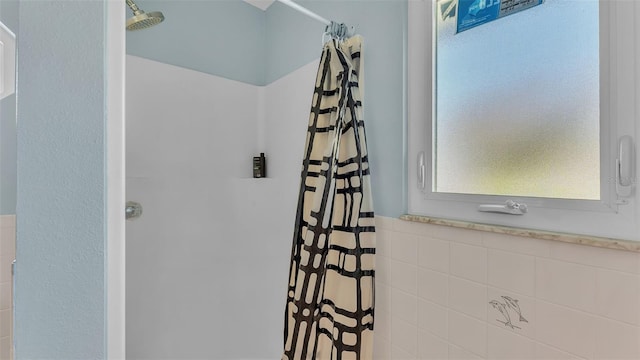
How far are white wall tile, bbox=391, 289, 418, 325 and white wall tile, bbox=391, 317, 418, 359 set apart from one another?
2 cm

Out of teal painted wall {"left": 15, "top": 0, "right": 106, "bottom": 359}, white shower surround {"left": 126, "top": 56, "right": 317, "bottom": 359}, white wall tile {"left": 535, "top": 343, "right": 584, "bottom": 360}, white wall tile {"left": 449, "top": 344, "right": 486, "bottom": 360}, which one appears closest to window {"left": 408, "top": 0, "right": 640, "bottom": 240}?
white wall tile {"left": 535, "top": 343, "right": 584, "bottom": 360}

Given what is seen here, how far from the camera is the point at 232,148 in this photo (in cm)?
181

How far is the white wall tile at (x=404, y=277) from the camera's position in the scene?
1049 mm

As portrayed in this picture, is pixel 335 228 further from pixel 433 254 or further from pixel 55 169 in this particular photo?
pixel 55 169

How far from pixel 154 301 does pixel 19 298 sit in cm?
135

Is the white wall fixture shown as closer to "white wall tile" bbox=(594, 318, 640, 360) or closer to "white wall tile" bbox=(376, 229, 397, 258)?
"white wall tile" bbox=(376, 229, 397, 258)

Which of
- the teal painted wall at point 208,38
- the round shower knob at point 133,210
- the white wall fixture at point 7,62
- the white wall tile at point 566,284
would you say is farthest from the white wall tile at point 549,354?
the teal painted wall at point 208,38

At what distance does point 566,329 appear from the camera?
75cm

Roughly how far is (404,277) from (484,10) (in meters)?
0.88

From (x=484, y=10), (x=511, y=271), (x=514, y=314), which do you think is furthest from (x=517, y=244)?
(x=484, y=10)

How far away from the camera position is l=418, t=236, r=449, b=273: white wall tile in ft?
3.17

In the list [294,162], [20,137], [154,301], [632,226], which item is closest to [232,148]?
[294,162]

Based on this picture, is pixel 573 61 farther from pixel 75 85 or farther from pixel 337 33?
pixel 75 85

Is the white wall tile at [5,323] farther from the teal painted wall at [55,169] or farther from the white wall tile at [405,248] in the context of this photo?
the white wall tile at [405,248]
